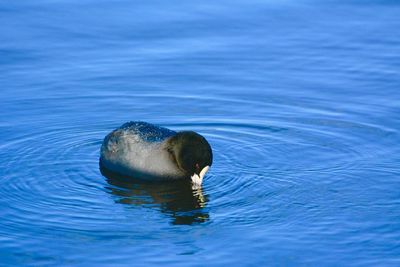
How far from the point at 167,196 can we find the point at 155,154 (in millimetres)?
613

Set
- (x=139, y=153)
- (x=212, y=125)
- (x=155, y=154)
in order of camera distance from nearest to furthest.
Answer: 1. (x=155, y=154)
2. (x=139, y=153)
3. (x=212, y=125)

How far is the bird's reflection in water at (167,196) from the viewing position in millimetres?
10109

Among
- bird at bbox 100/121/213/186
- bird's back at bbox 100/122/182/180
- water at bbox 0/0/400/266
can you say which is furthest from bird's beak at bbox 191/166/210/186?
bird's back at bbox 100/122/182/180

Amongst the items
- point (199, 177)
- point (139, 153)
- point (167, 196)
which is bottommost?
point (167, 196)

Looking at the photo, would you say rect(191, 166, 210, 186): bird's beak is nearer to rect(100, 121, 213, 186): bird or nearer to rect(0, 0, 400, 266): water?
rect(100, 121, 213, 186): bird

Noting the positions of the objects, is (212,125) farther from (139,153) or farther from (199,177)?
(199,177)

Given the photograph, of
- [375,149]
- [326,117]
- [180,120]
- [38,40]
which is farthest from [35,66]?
[375,149]

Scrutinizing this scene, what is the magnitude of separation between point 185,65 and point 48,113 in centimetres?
270

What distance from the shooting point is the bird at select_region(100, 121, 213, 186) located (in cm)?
1070

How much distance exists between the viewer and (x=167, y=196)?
35.0ft

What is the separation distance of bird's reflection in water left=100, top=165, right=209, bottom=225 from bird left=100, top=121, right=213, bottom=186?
0.30ft

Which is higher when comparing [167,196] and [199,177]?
[199,177]

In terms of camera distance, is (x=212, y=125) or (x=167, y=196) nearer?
(x=167, y=196)

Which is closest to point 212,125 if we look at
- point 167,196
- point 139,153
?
point 139,153
